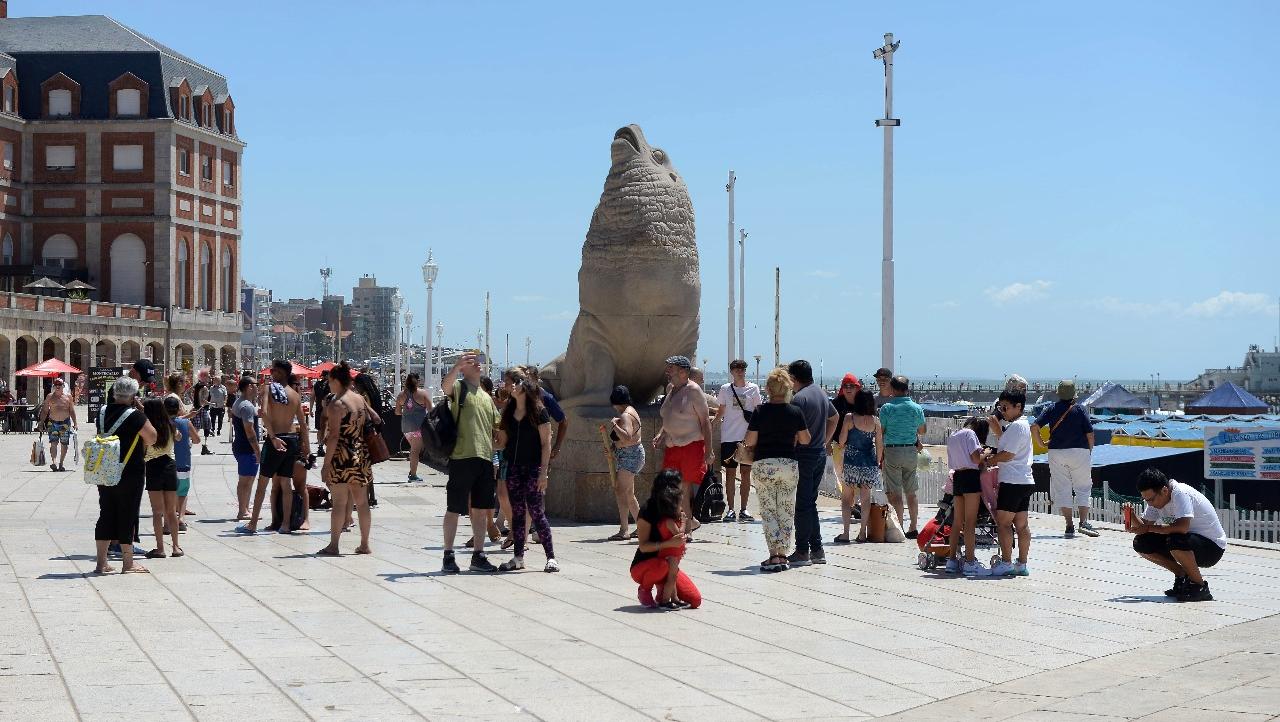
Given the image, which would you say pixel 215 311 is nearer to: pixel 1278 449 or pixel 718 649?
pixel 1278 449

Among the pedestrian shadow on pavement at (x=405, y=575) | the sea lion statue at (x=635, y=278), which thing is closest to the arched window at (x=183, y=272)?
the sea lion statue at (x=635, y=278)

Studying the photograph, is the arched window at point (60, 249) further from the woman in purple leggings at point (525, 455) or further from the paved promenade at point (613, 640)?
the woman in purple leggings at point (525, 455)

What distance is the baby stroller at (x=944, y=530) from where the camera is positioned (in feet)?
35.6

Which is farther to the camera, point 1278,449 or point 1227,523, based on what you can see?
point 1278,449

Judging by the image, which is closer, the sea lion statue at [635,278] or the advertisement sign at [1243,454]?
the sea lion statue at [635,278]

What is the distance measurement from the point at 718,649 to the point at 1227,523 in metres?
9.94

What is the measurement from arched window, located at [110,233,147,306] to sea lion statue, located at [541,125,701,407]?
59.1 metres

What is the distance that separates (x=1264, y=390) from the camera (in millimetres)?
136875

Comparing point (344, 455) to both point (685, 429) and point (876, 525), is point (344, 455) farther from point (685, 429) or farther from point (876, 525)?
point (876, 525)

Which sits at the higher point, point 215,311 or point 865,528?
point 215,311

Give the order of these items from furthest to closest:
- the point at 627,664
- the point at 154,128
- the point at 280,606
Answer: the point at 154,128, the point at 280,606, the point at 627,664

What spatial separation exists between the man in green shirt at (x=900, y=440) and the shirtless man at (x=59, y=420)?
15084mm

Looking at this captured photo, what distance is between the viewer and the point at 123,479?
34.0ft

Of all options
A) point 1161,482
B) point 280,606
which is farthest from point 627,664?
point 1161,482
